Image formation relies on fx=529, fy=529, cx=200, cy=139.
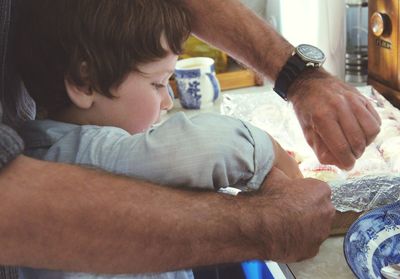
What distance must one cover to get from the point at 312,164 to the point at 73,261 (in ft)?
2.08

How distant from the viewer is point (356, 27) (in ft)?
5.36

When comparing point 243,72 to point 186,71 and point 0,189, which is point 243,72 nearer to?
point 186,71

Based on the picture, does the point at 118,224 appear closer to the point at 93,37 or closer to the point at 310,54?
the point at 93,37

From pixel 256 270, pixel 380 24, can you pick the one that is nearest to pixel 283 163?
pixel 256 270

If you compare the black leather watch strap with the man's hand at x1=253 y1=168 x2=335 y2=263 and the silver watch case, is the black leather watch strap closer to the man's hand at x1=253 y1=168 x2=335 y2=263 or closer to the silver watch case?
the silver watch case

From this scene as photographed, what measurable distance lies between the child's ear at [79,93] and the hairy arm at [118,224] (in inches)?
7.3

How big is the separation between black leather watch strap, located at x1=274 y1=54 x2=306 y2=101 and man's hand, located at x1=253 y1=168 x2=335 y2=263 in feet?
0.90

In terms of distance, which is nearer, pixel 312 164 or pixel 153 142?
pixel 153 142

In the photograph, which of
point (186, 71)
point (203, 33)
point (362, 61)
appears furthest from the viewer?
point (362, 61)

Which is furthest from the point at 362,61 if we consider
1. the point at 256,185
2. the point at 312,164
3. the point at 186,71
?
the point at 256,185

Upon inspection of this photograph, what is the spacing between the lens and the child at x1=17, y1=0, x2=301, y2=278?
609mm

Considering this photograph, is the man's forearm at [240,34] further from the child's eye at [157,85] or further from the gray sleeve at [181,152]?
the gray sleeve at [181,152]

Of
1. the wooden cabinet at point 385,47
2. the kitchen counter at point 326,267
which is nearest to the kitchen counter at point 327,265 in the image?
the kitchen counter at point 326,267

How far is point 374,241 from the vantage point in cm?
76
